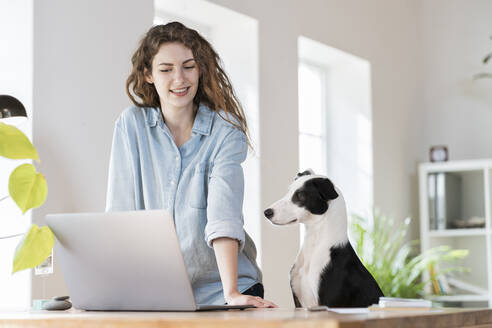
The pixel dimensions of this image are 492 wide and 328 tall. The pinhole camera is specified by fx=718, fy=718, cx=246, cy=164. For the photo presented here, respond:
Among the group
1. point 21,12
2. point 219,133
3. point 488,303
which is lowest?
point 488,303

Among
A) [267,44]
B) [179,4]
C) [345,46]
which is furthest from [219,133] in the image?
[345,46]

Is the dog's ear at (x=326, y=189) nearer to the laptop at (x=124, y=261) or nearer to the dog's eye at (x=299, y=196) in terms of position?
the dog's eye at (x=299, y=196)

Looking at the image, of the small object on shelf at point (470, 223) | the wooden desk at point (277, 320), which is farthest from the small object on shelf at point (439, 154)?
the wooden desk at point (277, 320)

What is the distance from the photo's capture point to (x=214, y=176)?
1.73 meters

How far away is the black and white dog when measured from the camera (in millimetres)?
2061

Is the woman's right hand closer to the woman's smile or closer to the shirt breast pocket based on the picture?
the shirt breast pocket

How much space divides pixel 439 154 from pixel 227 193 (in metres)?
3.66

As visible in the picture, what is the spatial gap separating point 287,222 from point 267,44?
77.3 inches

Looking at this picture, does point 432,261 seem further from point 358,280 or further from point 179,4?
point 358,280

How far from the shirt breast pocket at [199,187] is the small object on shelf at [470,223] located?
11.5 feet

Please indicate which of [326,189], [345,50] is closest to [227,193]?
[326,189]

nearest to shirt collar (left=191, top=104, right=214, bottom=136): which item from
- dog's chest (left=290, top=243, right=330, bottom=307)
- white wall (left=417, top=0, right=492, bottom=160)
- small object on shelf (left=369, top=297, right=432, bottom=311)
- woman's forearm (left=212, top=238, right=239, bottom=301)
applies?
woman's forearm (left=212, top=238, right=239, bottom=301)

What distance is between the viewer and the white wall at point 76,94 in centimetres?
279

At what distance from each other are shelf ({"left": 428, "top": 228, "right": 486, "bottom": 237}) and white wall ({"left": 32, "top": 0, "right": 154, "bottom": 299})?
8.90 ft
